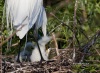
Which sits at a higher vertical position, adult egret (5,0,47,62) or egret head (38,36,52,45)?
adult egret (5,0,47,62)

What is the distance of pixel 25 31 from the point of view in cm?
504

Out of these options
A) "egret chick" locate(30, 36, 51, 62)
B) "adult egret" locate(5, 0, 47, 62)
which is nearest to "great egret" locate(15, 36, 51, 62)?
"egret chick" locate(30, 36, 51, 62)

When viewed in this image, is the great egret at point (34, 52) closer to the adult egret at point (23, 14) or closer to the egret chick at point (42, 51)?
the egret chick at point (42, 51)

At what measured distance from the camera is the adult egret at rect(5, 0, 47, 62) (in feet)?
16.6

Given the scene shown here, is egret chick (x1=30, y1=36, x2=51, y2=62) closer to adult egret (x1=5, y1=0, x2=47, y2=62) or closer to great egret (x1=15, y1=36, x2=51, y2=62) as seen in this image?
great egret (x1=15, y1=36, x2=51, y2=62)

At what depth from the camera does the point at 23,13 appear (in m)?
5.10

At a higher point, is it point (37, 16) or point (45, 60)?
point (37, 16)

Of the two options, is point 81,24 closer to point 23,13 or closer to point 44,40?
point 44,40

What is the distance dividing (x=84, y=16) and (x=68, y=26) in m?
1.00

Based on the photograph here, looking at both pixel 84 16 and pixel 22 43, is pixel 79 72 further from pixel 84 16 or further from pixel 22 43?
pixel 84 16

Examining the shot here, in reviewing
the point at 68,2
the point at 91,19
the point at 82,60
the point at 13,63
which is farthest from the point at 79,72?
the point at 68,2

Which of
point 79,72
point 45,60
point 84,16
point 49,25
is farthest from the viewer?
point 84,16

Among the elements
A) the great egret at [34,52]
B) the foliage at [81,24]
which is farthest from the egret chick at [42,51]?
the foliage at [81,24]

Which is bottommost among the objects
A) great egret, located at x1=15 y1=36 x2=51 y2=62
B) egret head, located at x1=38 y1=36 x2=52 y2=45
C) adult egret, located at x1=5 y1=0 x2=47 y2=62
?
great egret, located at x1=15 y1=36 x2=51 y2=62
